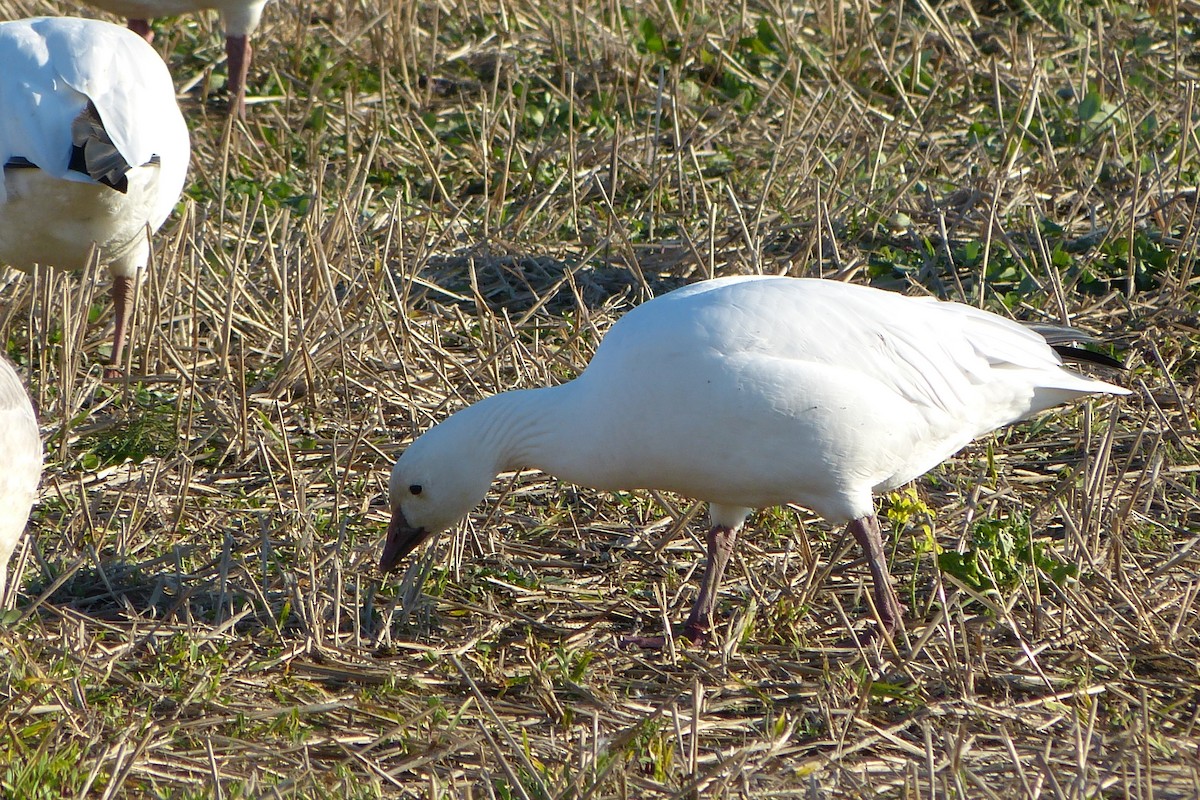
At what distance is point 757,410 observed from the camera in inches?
140

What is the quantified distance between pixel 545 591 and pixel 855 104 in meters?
3.57

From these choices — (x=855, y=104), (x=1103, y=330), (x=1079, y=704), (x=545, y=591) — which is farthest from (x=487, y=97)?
(x=1079, y=704)

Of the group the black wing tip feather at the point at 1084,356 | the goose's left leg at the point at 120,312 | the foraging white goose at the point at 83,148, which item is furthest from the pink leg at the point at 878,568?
the goose's left leg at the point at 120,312

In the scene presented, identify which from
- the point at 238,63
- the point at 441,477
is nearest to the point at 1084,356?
the point at 441,477

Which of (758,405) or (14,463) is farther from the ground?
(758,405)

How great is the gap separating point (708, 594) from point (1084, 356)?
47.5 inches

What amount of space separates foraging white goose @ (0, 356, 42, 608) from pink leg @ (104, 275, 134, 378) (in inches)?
73.1

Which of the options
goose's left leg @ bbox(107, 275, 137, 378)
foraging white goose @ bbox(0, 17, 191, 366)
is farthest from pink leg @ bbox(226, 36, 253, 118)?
goose's left leg @ bbox(107, 275, 137, 378)

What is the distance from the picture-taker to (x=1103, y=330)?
18.2 ft

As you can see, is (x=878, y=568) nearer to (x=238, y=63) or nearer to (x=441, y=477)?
(x=441, y=477)

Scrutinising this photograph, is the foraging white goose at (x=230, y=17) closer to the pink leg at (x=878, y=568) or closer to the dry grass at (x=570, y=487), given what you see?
the dry grass at (x=570, y=487)

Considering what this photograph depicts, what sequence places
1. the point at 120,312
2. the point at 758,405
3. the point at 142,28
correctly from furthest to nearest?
1. the point at 142,28
2. the point at 120,312
3. the point at 758,405

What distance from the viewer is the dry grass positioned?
3.38 metres

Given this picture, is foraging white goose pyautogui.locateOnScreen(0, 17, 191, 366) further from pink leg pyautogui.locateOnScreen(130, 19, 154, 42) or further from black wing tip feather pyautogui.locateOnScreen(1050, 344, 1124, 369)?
black wing tip feather pyautogui.locateOnScreen(1050, 344, 1124, 369)
